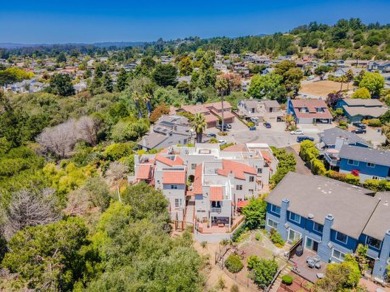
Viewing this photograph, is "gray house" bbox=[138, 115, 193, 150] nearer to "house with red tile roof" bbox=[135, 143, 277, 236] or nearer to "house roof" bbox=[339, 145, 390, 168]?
"house with red tile roof" bbox=[135, 143, 277, 236]

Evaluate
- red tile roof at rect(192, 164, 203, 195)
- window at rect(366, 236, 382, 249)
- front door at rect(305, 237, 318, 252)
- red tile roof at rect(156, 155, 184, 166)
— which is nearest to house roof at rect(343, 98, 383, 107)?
red tile roof at rect(192, 164, 203, 195)

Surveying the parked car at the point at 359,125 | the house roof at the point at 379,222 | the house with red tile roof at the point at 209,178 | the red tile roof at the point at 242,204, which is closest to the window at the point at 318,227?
the house roof at the point at 379,222

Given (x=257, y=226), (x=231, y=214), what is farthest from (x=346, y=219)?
(x=231, y=214)

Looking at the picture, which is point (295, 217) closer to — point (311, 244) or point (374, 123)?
point (311, 244)

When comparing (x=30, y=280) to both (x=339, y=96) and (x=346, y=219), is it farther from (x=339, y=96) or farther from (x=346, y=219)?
(x=339, y=96)

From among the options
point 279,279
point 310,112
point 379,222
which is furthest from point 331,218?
point 310,112
